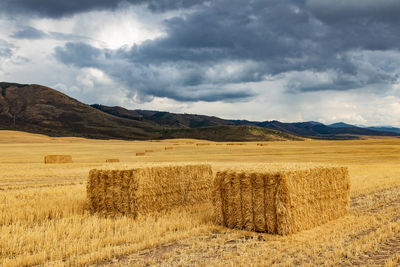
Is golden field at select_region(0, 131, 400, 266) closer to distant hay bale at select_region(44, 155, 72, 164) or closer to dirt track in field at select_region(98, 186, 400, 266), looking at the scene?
dirt track in field at select_region(98, 186, 400, 266)

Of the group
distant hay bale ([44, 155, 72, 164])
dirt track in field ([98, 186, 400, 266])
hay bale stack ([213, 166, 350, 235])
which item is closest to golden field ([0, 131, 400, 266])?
dirt track in field ([98, 186, 400, 266])

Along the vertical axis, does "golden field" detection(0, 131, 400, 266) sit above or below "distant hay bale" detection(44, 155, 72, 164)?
below

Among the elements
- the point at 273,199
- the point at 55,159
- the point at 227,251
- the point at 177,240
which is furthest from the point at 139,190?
the point at 55,159

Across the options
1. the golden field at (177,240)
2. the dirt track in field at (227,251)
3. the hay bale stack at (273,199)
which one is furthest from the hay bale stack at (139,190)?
the dirt track in field at (227,251)

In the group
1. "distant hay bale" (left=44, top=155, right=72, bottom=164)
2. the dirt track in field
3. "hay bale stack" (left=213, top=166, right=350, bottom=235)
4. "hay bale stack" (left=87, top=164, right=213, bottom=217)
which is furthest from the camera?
"distant hay bale" (left=44, top=155, right=72, bottom=164)

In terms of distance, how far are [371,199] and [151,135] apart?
16880 cm

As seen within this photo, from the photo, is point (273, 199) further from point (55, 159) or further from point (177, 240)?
point (55, 159)

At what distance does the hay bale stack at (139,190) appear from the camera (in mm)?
11219

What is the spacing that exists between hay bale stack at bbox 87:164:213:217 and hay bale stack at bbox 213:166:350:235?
2.26 m

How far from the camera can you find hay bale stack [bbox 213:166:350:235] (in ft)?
30.2

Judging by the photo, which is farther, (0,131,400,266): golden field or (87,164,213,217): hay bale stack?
(87,164,213,217): hay bale stack

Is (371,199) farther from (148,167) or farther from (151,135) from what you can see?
(151,135)

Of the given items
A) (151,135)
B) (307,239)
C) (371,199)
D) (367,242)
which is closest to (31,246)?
(307,239)

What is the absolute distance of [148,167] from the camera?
11.6m
